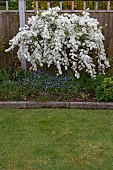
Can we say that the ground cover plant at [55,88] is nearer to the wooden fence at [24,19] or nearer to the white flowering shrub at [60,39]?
the white flowering shrub at [60,39]

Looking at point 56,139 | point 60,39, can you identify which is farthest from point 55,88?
point 56,139

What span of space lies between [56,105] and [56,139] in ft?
3.56

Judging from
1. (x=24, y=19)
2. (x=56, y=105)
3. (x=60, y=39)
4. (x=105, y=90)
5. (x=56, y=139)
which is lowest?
(x=56, y=139)

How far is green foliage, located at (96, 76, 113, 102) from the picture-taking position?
443 centimetres

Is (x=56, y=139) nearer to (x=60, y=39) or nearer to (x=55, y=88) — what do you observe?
(x=55, y=88)

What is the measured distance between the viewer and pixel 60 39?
4.61 meters

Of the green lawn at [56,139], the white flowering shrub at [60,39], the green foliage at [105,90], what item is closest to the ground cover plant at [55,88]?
the green foliage at [105,90]

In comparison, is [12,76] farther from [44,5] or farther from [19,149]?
[19,149]

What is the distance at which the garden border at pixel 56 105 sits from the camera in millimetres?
4387

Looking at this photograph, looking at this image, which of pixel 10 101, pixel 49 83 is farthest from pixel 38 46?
pixel 10 101

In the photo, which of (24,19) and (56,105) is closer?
(56,105)

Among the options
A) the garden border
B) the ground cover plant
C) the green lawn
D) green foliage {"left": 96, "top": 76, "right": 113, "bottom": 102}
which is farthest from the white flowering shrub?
the green lawn

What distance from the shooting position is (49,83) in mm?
4781

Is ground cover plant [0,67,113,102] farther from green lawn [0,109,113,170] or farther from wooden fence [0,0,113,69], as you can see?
wooden fence [0,0,113,69]
